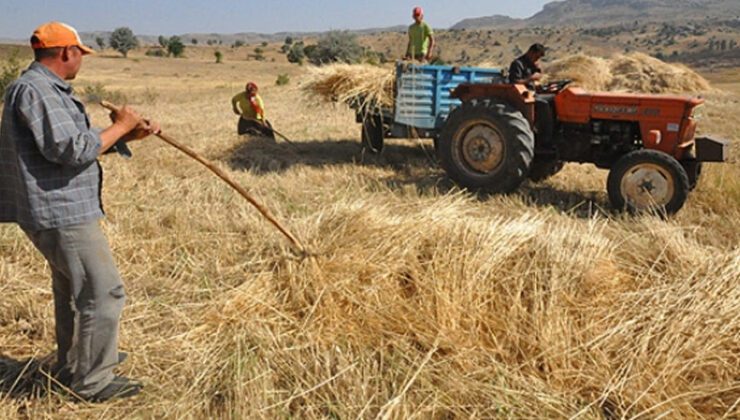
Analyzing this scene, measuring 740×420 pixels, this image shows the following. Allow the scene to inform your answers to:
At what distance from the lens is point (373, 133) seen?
27.6ft

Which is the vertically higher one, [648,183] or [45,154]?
[45,154]

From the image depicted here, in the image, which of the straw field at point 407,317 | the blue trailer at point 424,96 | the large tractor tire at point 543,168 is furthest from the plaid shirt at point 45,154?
the blue trailer at point 424,96

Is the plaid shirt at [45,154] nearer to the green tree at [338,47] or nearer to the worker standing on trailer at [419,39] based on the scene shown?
the worker standing on trailer at [419,39]

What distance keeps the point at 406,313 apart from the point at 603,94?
3.87 m

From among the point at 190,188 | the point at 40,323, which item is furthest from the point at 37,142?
the point at 190,188

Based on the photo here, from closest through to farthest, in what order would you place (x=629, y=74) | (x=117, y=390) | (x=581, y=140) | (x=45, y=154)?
1. (x=45, y=154)
2. (x=117, y=390)
3. (x=581, y=140)
4. (x=629, y=74)

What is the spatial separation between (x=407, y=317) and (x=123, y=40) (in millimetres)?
72247

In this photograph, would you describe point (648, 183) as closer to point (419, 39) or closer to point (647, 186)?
point (647, 186)

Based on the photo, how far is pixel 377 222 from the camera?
13.6ft

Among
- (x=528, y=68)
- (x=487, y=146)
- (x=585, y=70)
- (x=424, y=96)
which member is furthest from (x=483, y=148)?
(x=585, y=70)

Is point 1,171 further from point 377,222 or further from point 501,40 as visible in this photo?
point 501,40

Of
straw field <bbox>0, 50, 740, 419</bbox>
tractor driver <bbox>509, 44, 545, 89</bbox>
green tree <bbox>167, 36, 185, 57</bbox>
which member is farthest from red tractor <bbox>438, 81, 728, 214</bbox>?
green tree <bbox>167, 36, 185, 57</bbox>

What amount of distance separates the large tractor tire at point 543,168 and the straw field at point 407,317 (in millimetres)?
1459

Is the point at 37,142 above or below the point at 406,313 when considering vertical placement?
above
